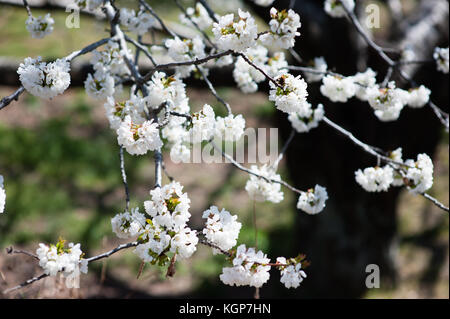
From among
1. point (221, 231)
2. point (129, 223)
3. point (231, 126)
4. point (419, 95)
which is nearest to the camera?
point (221, 231)

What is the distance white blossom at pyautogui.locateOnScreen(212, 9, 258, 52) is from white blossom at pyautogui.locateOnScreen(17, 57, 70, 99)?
50cm

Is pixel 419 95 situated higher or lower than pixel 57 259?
higher

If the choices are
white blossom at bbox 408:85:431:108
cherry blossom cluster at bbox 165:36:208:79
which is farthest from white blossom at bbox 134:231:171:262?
white blossom at bbox 408:85:431:108

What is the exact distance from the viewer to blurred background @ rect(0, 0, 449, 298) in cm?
277

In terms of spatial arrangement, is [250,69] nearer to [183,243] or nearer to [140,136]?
[140,136]

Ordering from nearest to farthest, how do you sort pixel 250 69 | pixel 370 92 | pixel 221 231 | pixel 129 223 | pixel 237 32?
pixel 237 32
pixel 221 231
pixel 129 223
pixel 370 92
pixel 250 69

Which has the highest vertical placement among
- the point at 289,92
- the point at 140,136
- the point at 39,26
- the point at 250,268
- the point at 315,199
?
the point at 39,26

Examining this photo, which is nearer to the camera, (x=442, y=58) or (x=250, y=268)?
(x=250, y=268)

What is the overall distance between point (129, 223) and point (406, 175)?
1.16 m

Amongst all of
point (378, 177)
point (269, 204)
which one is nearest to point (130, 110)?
point (378, 177)

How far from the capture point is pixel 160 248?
134cm

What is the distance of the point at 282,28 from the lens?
4.52 ft
